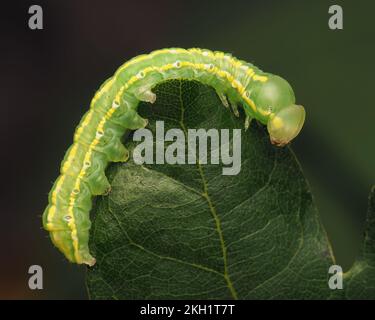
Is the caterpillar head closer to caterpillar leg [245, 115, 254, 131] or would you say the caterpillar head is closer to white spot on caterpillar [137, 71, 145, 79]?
caterpillar leg [245, 115, 254, 131]

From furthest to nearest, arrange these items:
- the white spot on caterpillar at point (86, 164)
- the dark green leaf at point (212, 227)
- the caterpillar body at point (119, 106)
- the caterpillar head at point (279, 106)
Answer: the white spot on caterpillar at point (86, 164) < the caterpillar body at point (119, 106) < the caterpillar head at point (279, 106) < the dark green leaf at point (212, 227)

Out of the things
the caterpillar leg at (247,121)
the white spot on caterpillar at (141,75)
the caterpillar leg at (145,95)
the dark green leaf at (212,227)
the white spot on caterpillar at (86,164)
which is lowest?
the dark green leaf at (212,227)

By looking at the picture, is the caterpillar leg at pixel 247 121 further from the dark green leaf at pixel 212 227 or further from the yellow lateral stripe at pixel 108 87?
the yellow lateral stripe at pixel 108 87

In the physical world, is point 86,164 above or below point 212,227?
above

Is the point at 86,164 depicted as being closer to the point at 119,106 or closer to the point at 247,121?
the point at 119,106

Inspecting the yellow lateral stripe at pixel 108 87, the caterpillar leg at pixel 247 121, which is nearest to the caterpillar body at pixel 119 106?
the yellow lateral stripe at pixel 108 87

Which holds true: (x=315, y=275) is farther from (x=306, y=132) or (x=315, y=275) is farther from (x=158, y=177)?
(x=306, y=132)

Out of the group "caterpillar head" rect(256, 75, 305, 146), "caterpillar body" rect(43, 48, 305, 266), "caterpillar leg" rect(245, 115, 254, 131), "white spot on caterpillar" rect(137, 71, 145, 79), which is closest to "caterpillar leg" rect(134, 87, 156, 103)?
"caterpillar body" rect(43, 48, 305, 266)

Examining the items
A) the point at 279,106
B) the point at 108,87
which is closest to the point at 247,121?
the point at 279,106
